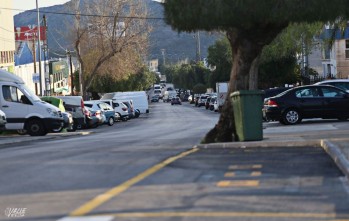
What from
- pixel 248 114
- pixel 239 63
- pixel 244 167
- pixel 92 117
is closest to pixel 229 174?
pixel 244 167

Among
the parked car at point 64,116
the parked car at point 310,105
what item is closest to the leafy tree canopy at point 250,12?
the parked car at point 310,105

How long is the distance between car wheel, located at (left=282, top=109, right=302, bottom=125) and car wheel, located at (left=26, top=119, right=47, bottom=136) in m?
10.1

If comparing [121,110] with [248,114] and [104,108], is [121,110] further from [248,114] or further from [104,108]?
[248,114]

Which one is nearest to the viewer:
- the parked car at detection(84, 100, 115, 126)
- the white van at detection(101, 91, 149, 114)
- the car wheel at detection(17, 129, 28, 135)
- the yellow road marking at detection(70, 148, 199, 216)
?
the yellow road marking at detection(70, 148, 199, 216)

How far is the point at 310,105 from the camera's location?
25.1 m

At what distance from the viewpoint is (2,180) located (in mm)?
11258

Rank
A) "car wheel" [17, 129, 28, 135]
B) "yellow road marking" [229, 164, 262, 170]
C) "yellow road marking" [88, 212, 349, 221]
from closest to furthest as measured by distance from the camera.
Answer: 1. "yellow road marking" [88, 212, 349, 221]
2. "yellow road marking" [229, 164, 262, 170]
3. "car wheel" [17, 129, 28, 135]

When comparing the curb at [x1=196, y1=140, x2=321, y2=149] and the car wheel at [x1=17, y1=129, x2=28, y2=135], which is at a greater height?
the curb at [x1=196, y1=140, x2=321, y2=149]

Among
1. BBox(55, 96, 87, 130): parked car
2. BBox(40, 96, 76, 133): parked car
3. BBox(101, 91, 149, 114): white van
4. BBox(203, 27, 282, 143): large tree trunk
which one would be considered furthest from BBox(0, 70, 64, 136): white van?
BBox(101, 91, 149, 114): white van

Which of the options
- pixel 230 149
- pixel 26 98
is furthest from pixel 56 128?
pixel 230 149

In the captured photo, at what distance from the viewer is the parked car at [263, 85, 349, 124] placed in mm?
25078

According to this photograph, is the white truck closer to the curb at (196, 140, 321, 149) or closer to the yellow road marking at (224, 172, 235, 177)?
the curb at (196, 140, 321, 149)

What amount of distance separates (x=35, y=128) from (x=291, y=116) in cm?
1068

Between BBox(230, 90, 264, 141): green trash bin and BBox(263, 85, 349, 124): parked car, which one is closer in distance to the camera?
BBox(230, 90, 264, 141): green trash bin
